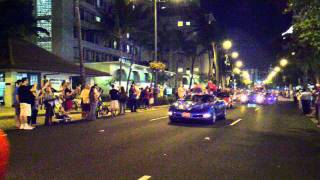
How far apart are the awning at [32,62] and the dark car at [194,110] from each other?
551 inches

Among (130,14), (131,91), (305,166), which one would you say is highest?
(130,14)

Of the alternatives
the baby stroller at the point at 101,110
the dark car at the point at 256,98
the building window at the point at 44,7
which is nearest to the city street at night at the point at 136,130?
the baby stroller at the point at 101,110

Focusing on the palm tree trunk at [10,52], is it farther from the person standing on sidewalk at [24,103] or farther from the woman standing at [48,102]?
the person standing on sidewalk at [24,103]

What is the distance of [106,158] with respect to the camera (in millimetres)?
9430

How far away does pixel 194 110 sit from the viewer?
59.2ft

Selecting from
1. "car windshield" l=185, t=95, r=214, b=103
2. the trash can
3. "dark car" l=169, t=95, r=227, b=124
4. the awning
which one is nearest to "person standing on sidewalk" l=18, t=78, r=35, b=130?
"dark car" l=169, t=95, r=227, b=124

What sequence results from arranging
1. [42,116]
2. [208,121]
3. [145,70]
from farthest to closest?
[145,70], [42,116], [208,121]

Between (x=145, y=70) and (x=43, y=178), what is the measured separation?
168 feet

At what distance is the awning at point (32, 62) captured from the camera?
1126 inches

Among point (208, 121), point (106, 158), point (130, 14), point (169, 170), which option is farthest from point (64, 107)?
point (130, 14)

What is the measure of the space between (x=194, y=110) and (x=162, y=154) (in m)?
8.04

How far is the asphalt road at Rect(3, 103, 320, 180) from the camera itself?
7977 millimetres

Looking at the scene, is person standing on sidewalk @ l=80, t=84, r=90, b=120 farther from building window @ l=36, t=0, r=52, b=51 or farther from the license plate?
building window @ l=36, t=0, r=52, b=51

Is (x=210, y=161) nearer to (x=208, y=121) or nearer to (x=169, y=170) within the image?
(x=169, y=170)
